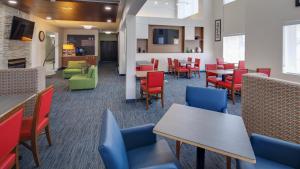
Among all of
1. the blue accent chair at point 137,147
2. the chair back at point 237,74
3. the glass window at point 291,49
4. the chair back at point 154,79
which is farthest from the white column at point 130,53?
the glass window at point 291,49

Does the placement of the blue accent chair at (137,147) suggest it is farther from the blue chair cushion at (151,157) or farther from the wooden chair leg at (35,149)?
the wooden chair leg at (35,149)

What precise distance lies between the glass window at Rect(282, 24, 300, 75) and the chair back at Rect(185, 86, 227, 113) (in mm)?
4905

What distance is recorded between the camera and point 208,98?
2658mm

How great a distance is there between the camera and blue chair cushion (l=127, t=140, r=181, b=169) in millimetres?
1670

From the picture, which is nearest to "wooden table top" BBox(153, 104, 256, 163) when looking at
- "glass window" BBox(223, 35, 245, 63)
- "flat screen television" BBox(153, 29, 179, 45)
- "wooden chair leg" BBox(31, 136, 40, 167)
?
"wooden chair leg" BBox(31, 136, 40, 167)

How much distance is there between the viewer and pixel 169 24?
35.6 ft

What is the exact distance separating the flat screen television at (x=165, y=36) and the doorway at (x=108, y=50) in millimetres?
9100

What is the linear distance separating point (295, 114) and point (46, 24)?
11106 mm

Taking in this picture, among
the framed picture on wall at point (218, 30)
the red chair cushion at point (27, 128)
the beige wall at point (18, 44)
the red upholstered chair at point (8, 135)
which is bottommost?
the red chair cushion at point (27, 128)

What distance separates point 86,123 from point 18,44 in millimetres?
5262

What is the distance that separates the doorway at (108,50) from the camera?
63.3 ft

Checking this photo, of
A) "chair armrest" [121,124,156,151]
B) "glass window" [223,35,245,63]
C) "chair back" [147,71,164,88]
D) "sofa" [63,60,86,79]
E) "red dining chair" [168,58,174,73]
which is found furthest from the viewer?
"red dining chair" [168,58,174,73]

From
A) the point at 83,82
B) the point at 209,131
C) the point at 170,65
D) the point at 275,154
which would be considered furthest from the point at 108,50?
the point at 275,154

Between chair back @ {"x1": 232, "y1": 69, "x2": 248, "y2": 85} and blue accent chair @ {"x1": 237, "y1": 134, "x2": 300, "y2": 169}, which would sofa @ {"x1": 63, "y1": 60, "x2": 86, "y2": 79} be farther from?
blue accent chair @ {"x1": 237, "y1": 134, "x2": 300, "y2": 169}
